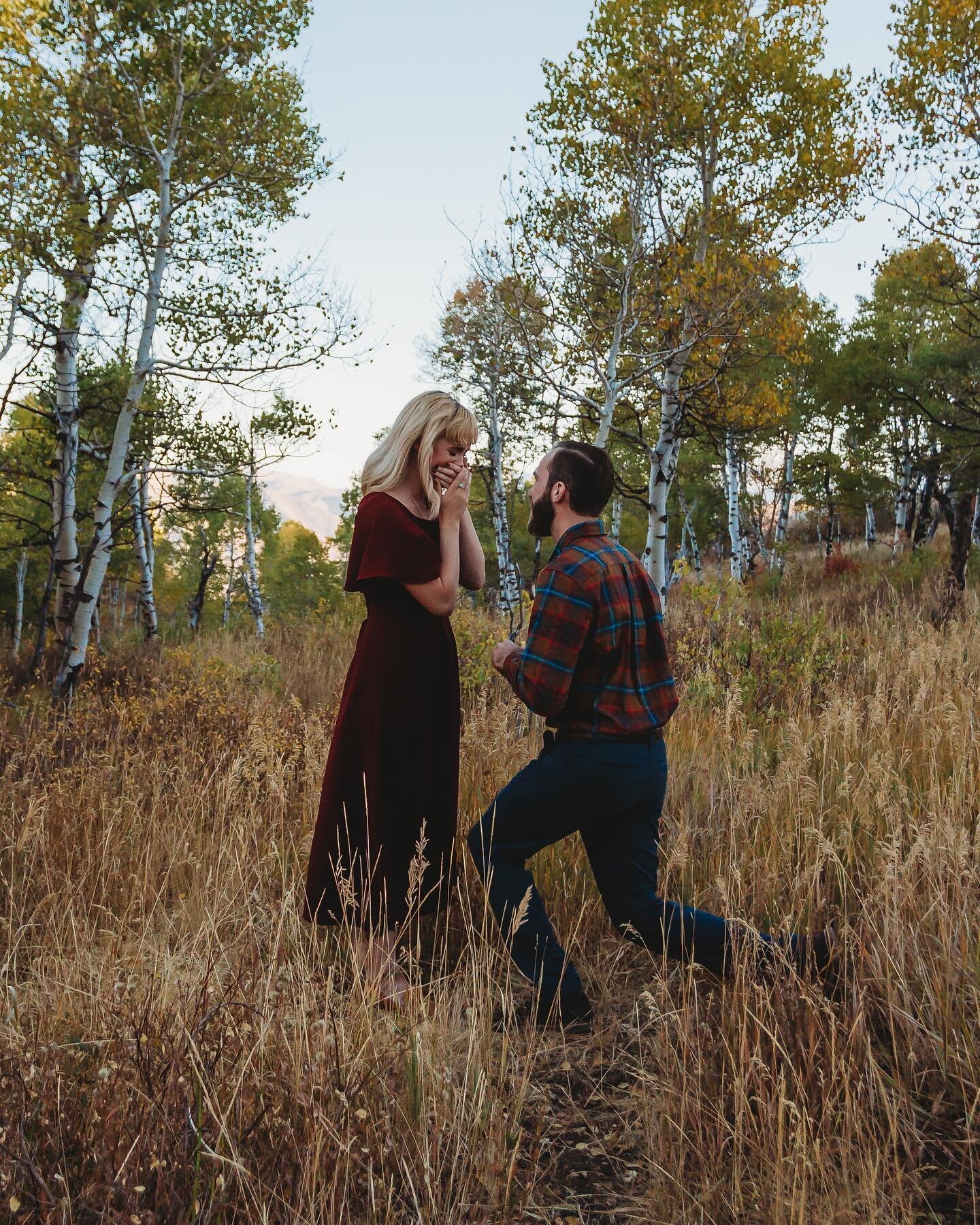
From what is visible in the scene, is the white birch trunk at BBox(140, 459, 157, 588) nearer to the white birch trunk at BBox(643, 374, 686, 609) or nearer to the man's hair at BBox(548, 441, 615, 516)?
the white birch trunk at BBox(643, 374, 686, 609)

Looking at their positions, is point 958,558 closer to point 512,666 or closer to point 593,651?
point 593,651

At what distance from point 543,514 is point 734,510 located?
15.9m

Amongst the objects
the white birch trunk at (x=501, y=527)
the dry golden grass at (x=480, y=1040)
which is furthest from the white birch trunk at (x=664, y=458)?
the dry golden grass at (x=480, y=1040)

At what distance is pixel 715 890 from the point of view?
3.21 metres

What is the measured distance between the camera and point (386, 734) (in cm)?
274

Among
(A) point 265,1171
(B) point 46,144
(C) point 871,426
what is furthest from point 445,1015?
(C) point 871,426

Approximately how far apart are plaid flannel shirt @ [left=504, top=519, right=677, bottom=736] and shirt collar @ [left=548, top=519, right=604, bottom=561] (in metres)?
0.02

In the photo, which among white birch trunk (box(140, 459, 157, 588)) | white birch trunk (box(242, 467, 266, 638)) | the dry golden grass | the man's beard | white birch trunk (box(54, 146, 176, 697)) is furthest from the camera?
white birch trunk (box(242, 467, 266, 638))

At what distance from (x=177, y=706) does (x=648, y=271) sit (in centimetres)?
653

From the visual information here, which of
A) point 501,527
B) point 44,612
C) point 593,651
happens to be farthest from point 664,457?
point 593,651

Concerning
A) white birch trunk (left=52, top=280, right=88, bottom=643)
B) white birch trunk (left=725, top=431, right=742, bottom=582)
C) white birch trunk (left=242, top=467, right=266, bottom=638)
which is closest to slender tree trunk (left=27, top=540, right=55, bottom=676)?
white birch trunk (left=52, top=280, right=88, bottom=643)

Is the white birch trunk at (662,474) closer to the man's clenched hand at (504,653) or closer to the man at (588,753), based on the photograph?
the man at (588,753)

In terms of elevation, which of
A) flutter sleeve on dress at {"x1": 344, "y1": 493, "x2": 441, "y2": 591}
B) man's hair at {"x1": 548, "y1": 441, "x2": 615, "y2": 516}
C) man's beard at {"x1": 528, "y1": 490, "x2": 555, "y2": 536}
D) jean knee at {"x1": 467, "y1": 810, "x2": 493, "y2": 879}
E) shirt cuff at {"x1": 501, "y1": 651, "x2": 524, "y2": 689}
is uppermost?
man's hair at {"x1": 548, "y1": 441, "x2": 615, "y2": 516}

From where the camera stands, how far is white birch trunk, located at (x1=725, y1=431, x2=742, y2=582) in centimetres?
1745
